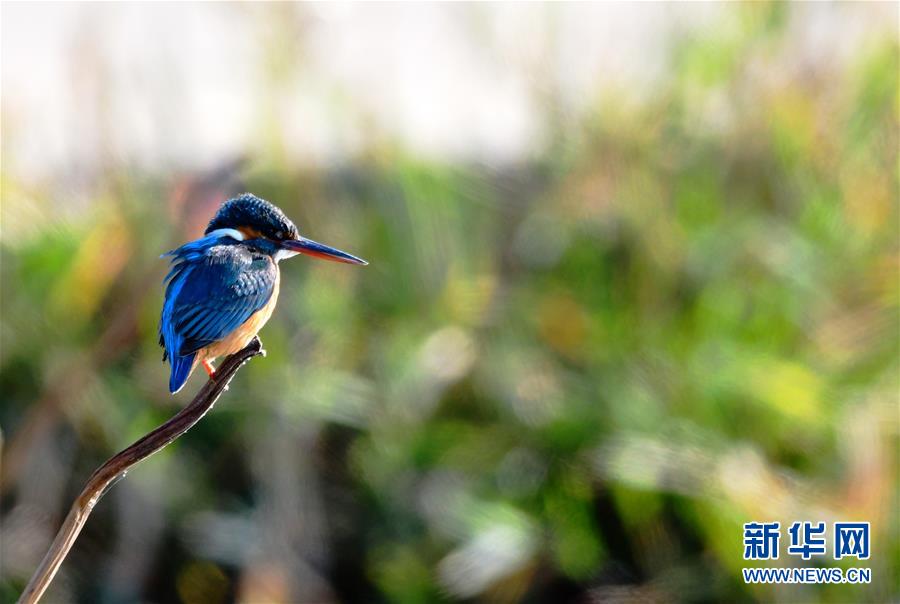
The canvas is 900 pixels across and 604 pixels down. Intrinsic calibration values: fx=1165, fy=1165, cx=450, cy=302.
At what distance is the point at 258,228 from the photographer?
2.34 ft

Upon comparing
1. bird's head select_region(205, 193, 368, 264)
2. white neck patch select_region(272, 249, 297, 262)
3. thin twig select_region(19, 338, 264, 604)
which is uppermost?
bird's head select_region(205, 193, 368, 264)

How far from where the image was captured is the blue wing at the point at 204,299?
2.16ft

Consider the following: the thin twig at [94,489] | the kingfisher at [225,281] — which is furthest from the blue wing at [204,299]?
the thin twig at [94,489]

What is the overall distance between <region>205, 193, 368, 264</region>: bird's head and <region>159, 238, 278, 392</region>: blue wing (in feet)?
0.04

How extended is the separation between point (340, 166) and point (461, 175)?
0.25m

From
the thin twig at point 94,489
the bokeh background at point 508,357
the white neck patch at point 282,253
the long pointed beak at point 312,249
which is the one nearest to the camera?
the thin twig at point 94,489

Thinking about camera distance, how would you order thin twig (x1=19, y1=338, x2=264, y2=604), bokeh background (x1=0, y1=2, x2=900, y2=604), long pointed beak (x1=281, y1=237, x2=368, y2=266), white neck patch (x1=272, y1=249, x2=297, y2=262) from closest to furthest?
thin twig (x1=19, y1=338, x2=264, y2=604)
long pointed beak (x1=281, y1=237, x2=368, y2=266)
white neck patch (x1=272, y1=249, x2=297, y2=262)
bokeh background (x1=0, y1=2, x2=900, y2=604)

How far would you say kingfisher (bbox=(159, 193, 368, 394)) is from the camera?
66 cm

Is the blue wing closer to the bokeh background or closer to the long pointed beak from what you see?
the long pointed beak

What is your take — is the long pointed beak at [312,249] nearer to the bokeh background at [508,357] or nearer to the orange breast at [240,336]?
the orange breast at [240,336]

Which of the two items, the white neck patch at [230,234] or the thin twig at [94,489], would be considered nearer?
the thin twig at [94,489]

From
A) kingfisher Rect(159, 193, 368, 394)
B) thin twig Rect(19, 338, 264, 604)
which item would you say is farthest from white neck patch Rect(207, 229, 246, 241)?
thin twig Rect(19, 338, 264, 604)

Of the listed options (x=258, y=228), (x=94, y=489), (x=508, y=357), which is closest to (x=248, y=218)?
(x=258, y=228)

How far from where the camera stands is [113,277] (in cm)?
224
